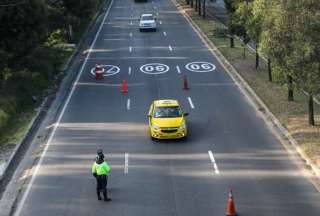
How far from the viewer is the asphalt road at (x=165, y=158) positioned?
18594 millimetres

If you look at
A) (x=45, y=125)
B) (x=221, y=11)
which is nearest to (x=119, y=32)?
(x=221, y=11)

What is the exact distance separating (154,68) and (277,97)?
10.5 meters

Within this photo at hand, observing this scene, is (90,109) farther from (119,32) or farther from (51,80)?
(119,32)

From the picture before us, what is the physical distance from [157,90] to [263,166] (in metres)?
12.9

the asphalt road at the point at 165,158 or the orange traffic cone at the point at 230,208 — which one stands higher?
the orange traffic cone at the point at 230,208

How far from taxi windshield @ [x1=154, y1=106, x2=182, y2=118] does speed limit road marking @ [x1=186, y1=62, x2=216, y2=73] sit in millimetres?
13157

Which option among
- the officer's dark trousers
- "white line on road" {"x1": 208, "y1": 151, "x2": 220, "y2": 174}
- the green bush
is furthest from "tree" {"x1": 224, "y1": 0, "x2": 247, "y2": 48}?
the officer's dark trousers

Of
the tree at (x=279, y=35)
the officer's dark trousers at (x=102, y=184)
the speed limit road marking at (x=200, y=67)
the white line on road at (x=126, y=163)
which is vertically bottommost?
the speed limit road marking at (x=200, y=67)

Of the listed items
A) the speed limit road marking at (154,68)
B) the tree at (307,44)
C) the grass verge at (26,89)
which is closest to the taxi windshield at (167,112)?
the tree at (307,44)

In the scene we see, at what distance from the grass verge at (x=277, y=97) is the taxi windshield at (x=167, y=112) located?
4.73 m

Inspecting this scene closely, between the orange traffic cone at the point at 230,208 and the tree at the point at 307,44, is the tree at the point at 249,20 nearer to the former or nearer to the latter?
the tree at the point at 307,44

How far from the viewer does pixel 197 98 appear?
32.1m

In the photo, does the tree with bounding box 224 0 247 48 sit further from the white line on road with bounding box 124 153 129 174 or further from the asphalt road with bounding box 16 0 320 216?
the white line on road with bounding box 124 153 129 174

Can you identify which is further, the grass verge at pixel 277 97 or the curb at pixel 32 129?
the grass verge at pixel 277 97
